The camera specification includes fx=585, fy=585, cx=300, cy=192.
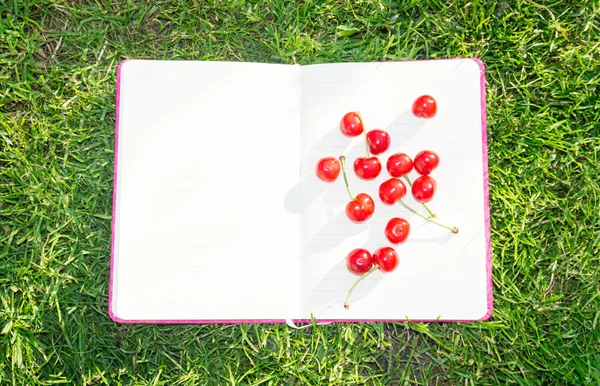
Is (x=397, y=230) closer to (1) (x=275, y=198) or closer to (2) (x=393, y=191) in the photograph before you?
(2) (x=393, y=191)

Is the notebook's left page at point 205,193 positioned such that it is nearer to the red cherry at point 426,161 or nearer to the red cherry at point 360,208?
the red cherry at point 360,208

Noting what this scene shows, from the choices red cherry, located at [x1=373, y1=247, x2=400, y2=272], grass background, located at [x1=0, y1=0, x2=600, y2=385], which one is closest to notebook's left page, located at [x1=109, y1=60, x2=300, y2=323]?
grass background, located at [x1=0, y1=0, x2=600, y2=385]

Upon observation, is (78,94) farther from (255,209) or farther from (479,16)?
(479,16)

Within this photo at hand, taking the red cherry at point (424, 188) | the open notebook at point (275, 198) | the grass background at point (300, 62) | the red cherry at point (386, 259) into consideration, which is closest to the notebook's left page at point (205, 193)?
the open notebook at point (275, 198)

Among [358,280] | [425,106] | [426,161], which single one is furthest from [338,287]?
[425,106]

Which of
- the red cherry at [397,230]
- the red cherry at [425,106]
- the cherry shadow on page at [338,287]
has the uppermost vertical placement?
the red cherry at [425,106]

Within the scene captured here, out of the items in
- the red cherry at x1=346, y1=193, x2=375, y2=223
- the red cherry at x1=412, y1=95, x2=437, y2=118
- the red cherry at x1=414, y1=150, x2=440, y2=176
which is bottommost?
the red cherry at x1=346, y1=193, x2=375, y2=223

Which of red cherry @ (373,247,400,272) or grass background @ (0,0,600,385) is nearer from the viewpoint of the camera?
red cherry @ (373,247,400,272)

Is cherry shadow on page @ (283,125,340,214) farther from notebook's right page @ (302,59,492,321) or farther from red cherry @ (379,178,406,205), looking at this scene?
red cherry @ (379,178,406,205)
